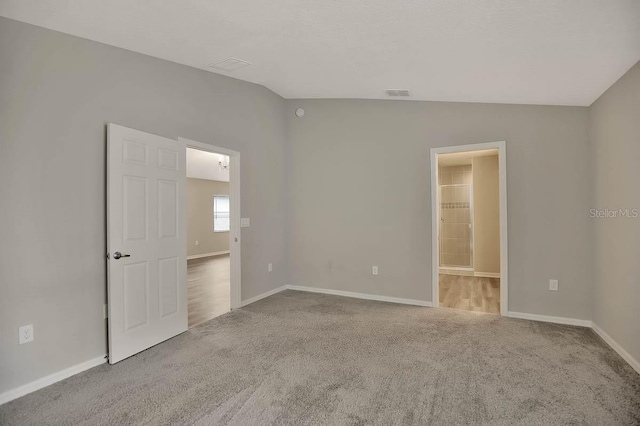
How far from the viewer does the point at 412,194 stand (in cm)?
436

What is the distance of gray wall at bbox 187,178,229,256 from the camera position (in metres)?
9.26

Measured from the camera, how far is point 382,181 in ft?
15.0

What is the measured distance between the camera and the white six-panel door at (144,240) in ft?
8.98

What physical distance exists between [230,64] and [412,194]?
2.79 meters

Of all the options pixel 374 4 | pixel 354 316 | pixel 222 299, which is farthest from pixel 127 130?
pixel 354 316

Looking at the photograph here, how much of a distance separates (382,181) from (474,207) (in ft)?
9.33

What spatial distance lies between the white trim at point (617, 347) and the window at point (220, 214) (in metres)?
9.16

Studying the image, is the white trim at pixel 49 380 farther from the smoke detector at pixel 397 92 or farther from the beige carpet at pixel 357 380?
the smoke detector at pixel 397 92

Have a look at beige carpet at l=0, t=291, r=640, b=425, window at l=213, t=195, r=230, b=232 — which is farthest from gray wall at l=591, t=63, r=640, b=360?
window at l=213, t=195, r=230, b=232

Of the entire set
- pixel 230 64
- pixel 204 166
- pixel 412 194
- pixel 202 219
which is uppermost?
pixel 230 64

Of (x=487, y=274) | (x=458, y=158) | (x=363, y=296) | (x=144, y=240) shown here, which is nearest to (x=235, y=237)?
(x=144, y=240)

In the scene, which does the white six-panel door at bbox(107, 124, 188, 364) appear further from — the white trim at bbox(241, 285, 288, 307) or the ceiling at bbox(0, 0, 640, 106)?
the white trim at bbox(241, 285, 288, 307)

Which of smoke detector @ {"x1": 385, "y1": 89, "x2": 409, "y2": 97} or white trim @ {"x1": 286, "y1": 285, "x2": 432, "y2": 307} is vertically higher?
smoke detector @ {"x1": 385, "y1": 89, "x2": 409, "y2": 97}

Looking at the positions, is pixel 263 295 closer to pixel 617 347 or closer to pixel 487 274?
pixel 617 347
